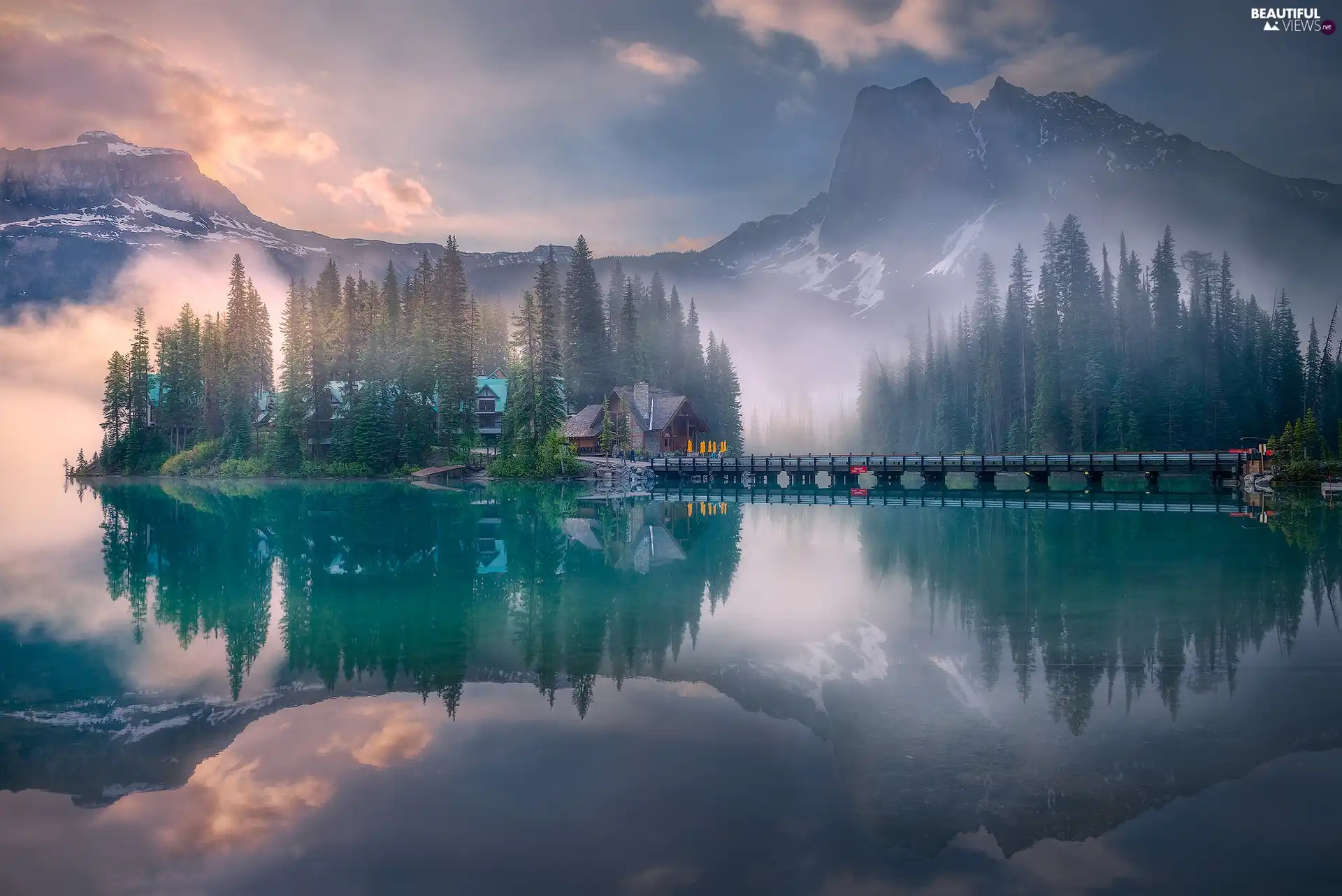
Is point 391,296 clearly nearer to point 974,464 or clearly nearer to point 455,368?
point 455,368

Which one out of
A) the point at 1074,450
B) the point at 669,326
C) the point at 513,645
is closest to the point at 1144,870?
the point at 513,645

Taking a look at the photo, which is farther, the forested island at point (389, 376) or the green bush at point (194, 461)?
the green bush at point (194, 461)

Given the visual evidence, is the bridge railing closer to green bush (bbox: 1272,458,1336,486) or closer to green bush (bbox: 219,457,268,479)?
green bush (bbox: 1272,458,1336,486)

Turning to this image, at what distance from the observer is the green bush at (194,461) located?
8569 centimetres

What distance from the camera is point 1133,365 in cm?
7575

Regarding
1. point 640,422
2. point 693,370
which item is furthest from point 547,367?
point 693,370

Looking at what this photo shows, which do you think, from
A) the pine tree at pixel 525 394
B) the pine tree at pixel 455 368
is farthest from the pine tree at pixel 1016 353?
the pine tree at pixel 455 368

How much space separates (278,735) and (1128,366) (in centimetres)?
8075

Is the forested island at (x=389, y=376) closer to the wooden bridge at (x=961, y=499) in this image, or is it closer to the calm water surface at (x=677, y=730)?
the wooden bridge at (x=961, y=499)

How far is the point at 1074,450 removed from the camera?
72.8 metres

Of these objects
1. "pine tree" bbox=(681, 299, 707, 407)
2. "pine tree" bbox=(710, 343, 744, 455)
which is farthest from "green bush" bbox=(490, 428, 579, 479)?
"pine tree" bbox=(710, 343, 744, 455)

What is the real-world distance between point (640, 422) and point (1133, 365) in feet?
158

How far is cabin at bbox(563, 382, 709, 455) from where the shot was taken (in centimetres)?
8050

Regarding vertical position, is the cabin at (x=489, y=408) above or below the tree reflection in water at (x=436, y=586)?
above
